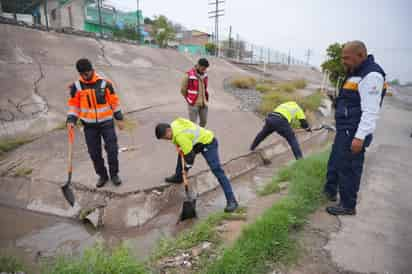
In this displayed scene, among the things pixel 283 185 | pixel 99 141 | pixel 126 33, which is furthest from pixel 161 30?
pixel 283 185

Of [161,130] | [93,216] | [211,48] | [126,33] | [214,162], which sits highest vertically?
[126,33]

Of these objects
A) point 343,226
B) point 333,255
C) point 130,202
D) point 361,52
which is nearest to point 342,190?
point 343,226

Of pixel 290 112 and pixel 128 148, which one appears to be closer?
pixel 290 112

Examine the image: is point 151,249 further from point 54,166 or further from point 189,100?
point 189,100

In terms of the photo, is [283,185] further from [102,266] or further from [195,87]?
[102,266]

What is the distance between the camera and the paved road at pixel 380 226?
230 centimetres

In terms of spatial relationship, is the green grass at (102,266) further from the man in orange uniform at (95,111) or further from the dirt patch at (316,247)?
the man in orange uniform at (95,111)

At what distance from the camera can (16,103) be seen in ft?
20.9

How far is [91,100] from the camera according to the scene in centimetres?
349

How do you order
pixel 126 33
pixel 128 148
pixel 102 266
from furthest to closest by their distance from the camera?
pixel 126 33, pixel 128 148, pixel 102 266

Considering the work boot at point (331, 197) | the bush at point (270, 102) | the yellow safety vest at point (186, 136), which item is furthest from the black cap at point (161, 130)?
the bush at point (270, 102)

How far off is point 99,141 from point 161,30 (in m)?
27.4

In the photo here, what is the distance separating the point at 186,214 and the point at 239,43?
114 feet

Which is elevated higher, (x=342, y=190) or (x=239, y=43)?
(x=239, y=43)
